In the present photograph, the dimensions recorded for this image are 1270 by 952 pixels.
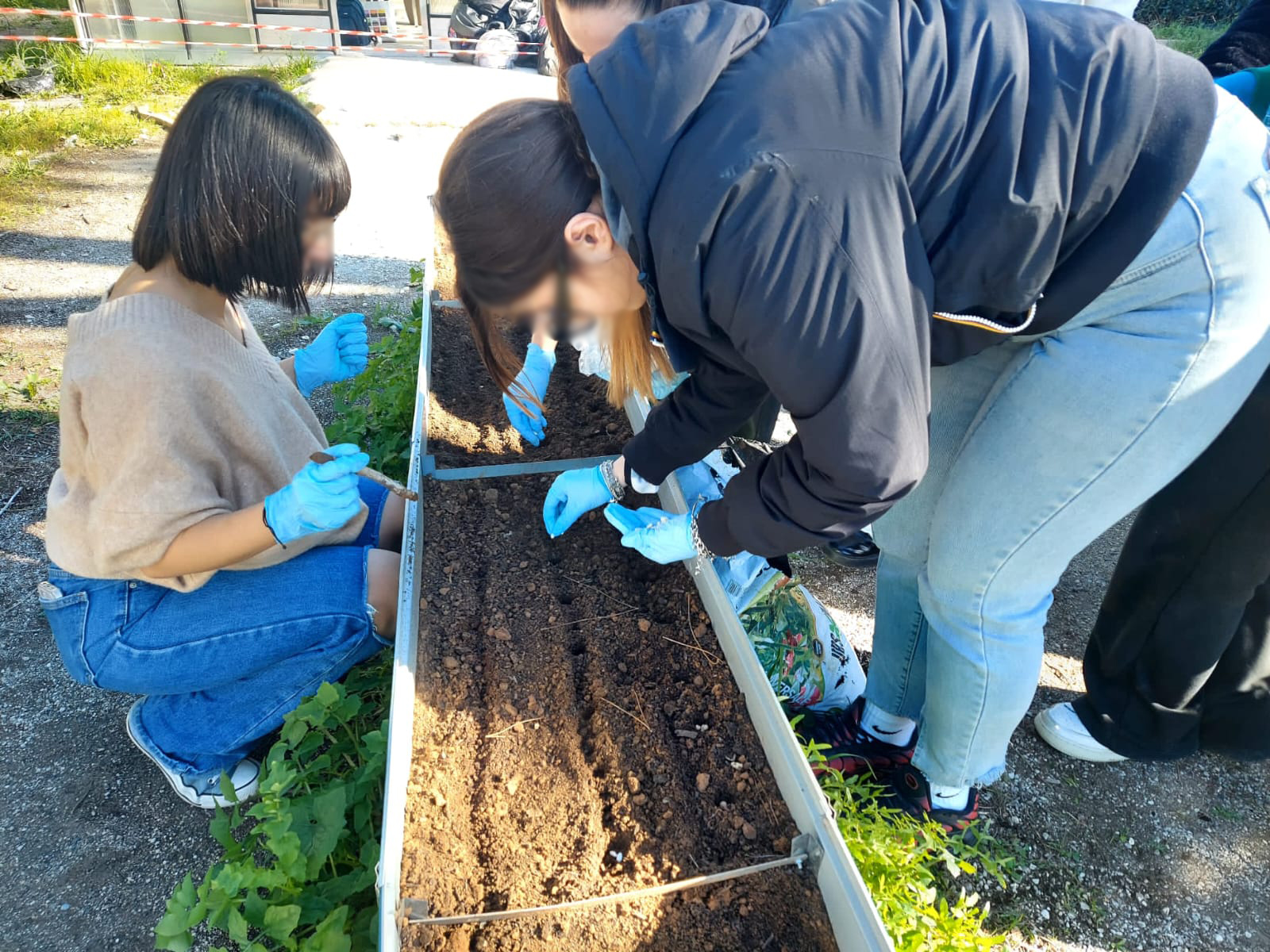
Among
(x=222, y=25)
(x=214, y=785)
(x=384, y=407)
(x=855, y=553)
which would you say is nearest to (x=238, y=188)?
(x=214, y=785)

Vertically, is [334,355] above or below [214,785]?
above

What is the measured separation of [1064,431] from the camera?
1.29 meters

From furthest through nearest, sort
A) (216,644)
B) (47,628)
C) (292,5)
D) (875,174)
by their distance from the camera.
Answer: (292,5) < (47,628) < (216,644) < (875,174)

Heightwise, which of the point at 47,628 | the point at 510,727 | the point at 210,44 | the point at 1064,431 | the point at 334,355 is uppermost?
the point at 1064,431

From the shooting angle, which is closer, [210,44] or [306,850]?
[306,850]

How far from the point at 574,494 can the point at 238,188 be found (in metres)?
1.00

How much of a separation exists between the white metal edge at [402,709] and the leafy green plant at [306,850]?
0.31 ft

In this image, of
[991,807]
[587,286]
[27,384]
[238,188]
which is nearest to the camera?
[587,286]

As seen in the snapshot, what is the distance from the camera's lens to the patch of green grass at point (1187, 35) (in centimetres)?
1067

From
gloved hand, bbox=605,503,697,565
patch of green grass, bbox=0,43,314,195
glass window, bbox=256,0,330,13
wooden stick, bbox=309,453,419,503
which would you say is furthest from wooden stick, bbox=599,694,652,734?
glass window, bbox=256,0,330,13

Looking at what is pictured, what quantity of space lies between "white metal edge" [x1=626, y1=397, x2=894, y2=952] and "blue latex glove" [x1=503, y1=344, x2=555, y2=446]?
84 centimetres

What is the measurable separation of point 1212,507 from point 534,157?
4.86 ft

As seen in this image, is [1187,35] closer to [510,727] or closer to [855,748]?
[855,748]

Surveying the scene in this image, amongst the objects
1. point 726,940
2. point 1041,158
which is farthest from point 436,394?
point 1041,158
